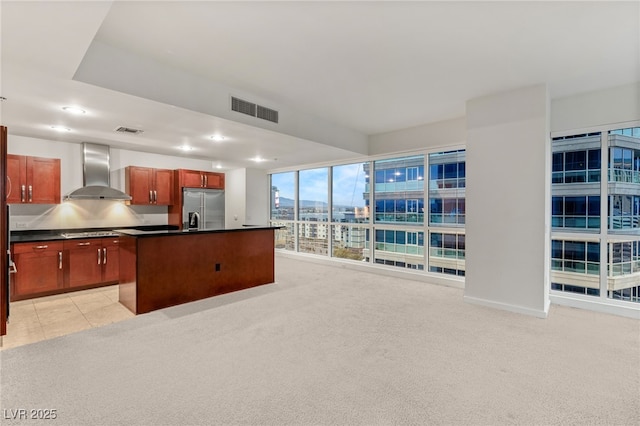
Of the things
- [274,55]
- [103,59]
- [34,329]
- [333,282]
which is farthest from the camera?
[333,282]

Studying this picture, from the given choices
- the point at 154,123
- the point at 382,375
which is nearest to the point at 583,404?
the point at 382,375

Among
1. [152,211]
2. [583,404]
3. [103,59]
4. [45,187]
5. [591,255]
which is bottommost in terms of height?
[583,404]

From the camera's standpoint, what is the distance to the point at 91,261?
4.71m

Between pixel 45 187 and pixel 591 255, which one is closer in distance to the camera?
pixel 591 255

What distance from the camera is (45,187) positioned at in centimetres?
470

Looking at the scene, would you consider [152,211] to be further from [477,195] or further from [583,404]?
[583,404]

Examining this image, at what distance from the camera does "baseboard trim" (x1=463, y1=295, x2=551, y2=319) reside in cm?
357

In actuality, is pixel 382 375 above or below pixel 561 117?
below

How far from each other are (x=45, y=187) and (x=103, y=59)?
326 cm

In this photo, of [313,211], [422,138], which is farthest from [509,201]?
[313,211]

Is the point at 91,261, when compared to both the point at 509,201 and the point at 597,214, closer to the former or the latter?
the point at 509,201

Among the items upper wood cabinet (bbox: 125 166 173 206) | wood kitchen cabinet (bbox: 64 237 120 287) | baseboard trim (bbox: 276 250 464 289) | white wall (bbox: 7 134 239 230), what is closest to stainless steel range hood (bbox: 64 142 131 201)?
white wall (bbox: 7 134 239 230)

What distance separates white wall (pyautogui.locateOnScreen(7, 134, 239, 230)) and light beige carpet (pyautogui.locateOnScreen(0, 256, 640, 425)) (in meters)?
3.02

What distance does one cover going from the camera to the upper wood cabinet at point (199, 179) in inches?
246
